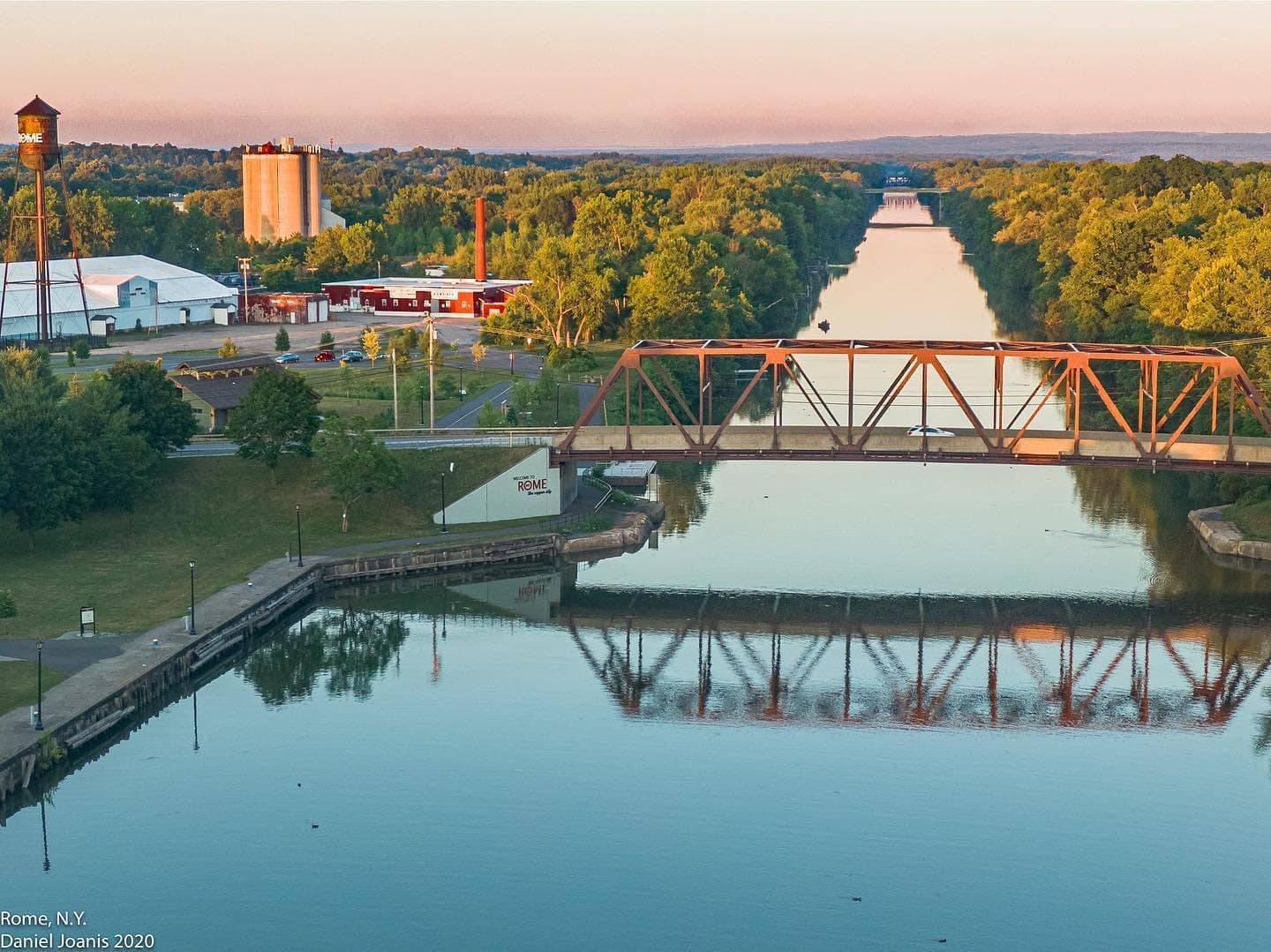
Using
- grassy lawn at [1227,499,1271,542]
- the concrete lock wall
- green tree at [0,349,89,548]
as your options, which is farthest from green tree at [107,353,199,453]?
grassy lawn at [1227,499,1271,542]

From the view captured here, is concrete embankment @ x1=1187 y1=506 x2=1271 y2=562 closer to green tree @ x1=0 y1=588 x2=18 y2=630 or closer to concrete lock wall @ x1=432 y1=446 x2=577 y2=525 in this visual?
concrete lock wall @ x1=432 y1=446 x2=577 y2=525

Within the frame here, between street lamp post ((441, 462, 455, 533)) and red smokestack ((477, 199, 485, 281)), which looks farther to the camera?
red smokestack ((477, 199, 485, 281))

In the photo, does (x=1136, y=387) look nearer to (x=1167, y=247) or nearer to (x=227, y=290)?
(x=1167, y=247)

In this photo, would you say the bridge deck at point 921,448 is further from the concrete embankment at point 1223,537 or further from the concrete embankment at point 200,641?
the concrete embankment at point 200,641

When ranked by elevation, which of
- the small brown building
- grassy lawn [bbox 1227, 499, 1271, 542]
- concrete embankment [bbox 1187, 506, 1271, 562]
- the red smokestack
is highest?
the red smokestack

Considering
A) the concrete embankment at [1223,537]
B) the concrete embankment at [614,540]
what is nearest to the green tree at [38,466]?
the concrete embankment at [614,540]

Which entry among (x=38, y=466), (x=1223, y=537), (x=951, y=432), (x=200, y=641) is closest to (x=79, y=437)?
(x=38, y=466)

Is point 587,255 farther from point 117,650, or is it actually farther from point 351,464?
point 117,650
